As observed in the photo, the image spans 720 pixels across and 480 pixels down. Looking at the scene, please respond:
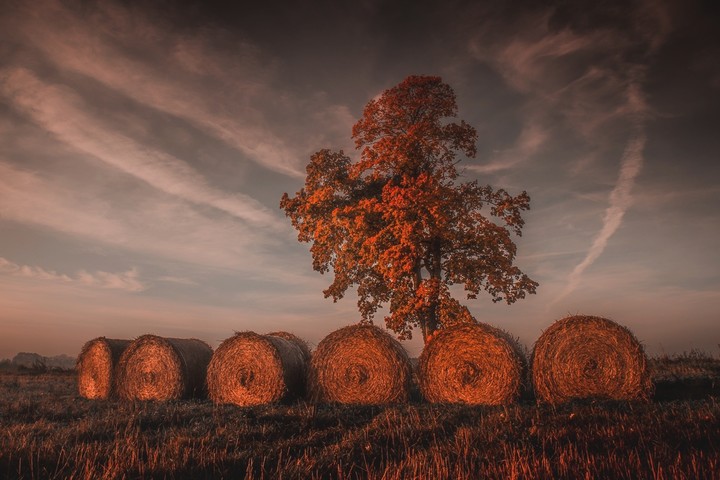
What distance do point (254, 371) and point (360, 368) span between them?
283cm

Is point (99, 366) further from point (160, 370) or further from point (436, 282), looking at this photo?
point (436, 282)

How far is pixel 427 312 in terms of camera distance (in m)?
16.6

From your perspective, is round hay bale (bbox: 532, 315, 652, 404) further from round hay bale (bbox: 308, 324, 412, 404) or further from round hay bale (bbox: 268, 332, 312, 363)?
round hay bale (bbox: 268, 332, 312, 363)

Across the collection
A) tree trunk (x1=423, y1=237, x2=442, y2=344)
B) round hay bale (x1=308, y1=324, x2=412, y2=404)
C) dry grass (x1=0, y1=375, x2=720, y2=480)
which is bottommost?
dry grass (x1=0, y1=375, x2=720, y2=480)

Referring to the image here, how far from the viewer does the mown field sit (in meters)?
5.27

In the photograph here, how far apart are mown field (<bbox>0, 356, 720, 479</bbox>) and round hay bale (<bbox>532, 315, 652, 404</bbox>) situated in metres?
0.82

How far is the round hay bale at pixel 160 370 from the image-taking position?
1410 centimetres

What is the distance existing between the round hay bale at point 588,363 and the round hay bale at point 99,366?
40.0ft

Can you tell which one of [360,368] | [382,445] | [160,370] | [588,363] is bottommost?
[382,445]

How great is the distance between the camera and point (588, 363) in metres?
11.1

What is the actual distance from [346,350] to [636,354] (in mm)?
6586

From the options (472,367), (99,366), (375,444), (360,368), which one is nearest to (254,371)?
(360,368)

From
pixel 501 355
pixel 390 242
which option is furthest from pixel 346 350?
pixel 390 242

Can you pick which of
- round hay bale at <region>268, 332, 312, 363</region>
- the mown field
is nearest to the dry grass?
the mown field
